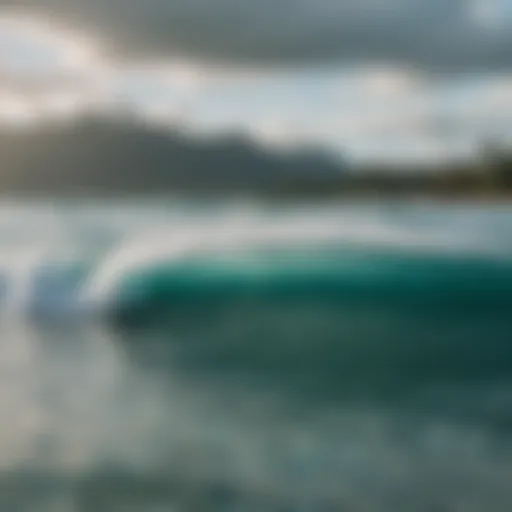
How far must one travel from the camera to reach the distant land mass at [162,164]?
113 centimetres

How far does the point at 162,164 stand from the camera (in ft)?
3.73

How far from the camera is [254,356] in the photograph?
1112 mm

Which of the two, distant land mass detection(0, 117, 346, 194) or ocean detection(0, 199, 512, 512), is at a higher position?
distant land mass detection(0, 117, 346, 194)

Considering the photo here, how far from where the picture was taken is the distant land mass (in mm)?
1135

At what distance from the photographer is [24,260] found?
115 cm

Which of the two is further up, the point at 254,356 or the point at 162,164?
the point at 162,164

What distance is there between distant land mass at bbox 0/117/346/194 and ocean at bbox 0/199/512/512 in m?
0.03

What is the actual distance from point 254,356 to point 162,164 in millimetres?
269

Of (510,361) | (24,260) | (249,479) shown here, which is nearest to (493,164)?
(510,361)

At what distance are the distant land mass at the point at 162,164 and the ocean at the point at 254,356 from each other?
0.03 metres

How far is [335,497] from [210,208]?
39 cm

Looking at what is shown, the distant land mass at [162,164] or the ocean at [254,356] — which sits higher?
the distant land mass at [162,164]

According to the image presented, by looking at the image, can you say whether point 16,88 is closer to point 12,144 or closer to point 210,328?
point 12,144

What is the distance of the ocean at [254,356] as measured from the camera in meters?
1.07
